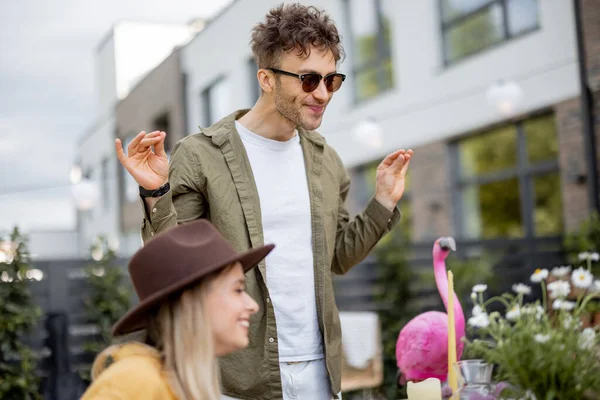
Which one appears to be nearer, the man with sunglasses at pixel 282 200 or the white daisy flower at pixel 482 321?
the white daisy flower at pixel 482 321

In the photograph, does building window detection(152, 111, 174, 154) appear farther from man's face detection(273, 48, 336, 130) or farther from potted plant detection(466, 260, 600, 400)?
potted plant detection(466, 260, 600, 400)

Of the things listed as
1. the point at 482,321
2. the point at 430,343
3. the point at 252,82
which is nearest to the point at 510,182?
the point at 252,82

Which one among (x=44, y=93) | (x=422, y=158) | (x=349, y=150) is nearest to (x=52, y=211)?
(x=44, y=93)

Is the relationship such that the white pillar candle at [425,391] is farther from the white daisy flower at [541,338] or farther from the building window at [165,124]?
the building window at [165,124]

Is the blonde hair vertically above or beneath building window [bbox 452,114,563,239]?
beneath

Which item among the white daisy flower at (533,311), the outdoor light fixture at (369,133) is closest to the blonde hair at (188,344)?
the white daisy flower at (533,311)

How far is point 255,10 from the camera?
13672mm

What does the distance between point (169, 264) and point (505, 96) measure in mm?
6875

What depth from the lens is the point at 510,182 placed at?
9008mm

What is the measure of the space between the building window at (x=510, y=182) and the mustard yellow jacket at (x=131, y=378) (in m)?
7.18

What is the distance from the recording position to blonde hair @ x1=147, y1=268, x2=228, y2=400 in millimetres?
1739

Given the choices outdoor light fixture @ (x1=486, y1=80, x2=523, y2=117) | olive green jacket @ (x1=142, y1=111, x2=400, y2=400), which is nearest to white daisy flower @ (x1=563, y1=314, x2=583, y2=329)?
olive green jacket @ (x1=142, y1=111, x2=400, y2=400)

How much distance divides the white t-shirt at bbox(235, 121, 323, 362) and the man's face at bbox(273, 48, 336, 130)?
18 centimetres

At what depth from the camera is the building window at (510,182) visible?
333 inches
